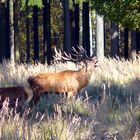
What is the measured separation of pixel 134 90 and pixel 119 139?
4316 mm

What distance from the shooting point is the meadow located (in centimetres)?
664

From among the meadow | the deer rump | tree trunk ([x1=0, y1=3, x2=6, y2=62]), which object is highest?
tree trunk ([x1=0, y1=3, x2=6, y2=62])

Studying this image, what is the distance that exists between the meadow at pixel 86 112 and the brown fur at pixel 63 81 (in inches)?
8.7

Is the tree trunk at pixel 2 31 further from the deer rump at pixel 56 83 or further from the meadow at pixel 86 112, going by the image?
the deer rump at pixel 56 83

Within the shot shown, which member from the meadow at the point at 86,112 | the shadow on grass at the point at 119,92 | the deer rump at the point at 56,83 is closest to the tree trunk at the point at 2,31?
the meadow at the point at 86,112

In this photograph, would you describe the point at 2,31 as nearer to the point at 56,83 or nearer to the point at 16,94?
the point at 56,83

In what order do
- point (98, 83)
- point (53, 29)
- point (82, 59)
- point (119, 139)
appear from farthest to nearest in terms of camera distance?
point (53, 29) < point (98, 83) < point (82, 59) < point (119, 139)

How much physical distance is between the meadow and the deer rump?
21 centimetres

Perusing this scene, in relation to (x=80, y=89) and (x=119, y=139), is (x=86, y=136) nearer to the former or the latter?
(x=119, y=139)

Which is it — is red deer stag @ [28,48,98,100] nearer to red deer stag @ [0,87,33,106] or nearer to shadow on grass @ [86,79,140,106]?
shadow on grass @ [86,79,140,106]

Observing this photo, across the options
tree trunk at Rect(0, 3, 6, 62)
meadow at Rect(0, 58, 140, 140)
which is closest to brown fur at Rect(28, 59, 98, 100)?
meadow at Rect(0, 58, 140, 140)

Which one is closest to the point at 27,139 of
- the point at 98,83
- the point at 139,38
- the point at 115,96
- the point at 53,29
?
the point at 115,96

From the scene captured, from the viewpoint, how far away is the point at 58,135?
258 inches

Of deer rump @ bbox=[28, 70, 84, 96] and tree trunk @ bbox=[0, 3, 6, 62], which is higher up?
tree trunk @ bbox=[0, 3, 6, 62]
